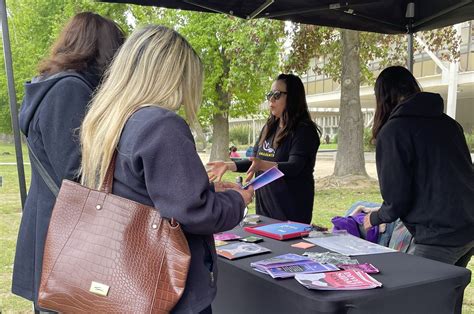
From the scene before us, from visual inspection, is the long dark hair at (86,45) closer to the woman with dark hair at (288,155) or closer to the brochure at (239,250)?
Result: the brochure at (239,250)

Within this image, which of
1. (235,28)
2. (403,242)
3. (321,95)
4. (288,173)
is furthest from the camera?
(321,95)

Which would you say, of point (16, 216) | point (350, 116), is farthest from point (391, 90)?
point (350, 116)

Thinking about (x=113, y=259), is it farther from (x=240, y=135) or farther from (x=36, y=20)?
(x=240, y=135)

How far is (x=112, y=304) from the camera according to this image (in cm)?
112

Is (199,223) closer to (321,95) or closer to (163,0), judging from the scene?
(163,0)

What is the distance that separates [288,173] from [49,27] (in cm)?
1491

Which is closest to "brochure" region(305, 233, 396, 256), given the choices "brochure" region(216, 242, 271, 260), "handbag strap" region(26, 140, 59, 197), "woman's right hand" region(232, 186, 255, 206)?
"brochure" region(216, 242, 271, 260)

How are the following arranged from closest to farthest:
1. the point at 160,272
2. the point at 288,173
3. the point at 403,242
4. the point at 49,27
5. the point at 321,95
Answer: the point at 160,272 → the point at 403,242 → the point at 288,173 → the point at 49,27 → the point at 321,95

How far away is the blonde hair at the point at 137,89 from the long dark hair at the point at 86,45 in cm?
30

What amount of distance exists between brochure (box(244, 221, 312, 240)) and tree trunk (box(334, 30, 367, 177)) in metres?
7.44

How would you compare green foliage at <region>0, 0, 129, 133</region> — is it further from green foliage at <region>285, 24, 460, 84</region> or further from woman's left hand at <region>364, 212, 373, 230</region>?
woman's left hand at <region>364, 212, 373, 230</region>

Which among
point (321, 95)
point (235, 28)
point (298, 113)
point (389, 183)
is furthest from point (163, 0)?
point (321, 95)

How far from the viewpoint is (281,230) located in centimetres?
207

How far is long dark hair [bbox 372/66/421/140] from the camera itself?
2.20 meters
